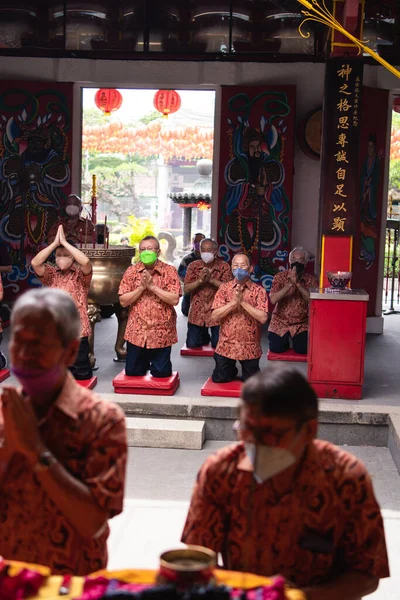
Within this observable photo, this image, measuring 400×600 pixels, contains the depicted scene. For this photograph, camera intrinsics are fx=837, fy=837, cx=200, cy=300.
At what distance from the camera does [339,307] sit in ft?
22.0

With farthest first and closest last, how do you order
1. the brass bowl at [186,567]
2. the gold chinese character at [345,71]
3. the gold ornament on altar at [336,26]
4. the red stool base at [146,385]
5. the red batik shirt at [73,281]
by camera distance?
the gold chinese character at [345,71], the red stool base at [146,385], the red batik shirt at [73,281], the gold ornament on altar at [336,26], the brass bowl at [186,567]

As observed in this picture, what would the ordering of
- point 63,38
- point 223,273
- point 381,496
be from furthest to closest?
point 63,38 < point 223,273 < point 381,496

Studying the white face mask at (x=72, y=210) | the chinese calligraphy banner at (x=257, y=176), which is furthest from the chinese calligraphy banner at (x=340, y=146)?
the chinese calligraphy banner at (x=257, y=176)

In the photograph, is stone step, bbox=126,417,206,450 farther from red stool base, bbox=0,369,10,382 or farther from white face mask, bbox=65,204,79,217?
white face mask, bbox=65,204,79,217

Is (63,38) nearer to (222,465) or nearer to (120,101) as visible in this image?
(120,101)

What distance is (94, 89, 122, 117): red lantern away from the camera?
1078cm

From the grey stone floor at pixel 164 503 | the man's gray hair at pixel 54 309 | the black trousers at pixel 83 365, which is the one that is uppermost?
the man's gray hair at pixel 54 309

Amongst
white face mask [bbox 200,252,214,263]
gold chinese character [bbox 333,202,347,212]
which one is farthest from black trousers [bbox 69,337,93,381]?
gold chinese character [bbox 333,202,347,212]

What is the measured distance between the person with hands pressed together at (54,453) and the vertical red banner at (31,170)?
877 centimetres

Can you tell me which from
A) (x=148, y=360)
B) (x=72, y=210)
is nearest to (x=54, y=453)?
(x=148, y=360)

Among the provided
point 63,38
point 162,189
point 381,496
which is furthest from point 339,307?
point 162,189

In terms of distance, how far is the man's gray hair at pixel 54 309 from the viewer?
1.95 meters

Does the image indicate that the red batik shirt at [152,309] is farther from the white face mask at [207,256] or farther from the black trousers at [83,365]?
the white face mask at [207,256]

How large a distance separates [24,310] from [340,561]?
38.5 inches
